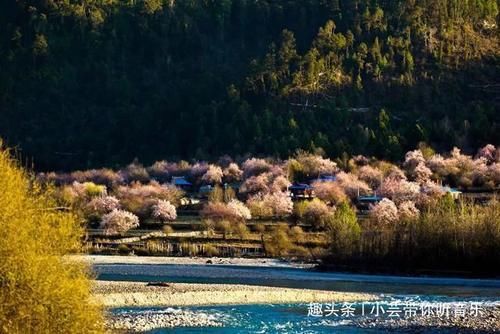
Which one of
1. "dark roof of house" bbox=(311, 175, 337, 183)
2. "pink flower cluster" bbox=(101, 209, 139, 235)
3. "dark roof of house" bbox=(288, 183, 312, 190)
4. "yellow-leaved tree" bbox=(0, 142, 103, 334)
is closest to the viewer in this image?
"yellow-leaved tree" bbox=(0, 142, 103, 334)

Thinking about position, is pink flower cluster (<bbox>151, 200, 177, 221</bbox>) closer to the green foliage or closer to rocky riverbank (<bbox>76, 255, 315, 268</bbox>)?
rocky riverbank (<bbox>76, 255, 315, 268</bbox>)

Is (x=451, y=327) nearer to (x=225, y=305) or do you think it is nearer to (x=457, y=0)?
(x=225, y=305)

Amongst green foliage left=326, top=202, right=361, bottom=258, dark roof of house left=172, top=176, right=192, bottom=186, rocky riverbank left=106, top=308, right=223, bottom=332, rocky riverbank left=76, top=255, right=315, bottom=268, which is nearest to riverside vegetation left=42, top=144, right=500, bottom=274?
green foliage left=326, top=202, right=361, bottom=258

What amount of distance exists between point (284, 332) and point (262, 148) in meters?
122

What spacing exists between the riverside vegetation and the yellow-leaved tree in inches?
1245

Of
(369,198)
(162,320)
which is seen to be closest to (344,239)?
(162,320)

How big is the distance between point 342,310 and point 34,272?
24597mm

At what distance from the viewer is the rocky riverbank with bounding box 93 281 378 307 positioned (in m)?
45.4

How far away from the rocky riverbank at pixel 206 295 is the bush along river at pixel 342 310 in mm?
1557

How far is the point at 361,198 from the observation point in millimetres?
112812

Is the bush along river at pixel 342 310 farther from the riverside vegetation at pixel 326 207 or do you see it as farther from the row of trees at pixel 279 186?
the row of trees at pixel 279 186

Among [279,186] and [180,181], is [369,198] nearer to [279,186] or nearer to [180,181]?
[279,186]

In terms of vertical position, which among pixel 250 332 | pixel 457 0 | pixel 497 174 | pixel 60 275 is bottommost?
pixel 250 332

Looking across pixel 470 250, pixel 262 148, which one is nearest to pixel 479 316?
pixel 470 250
